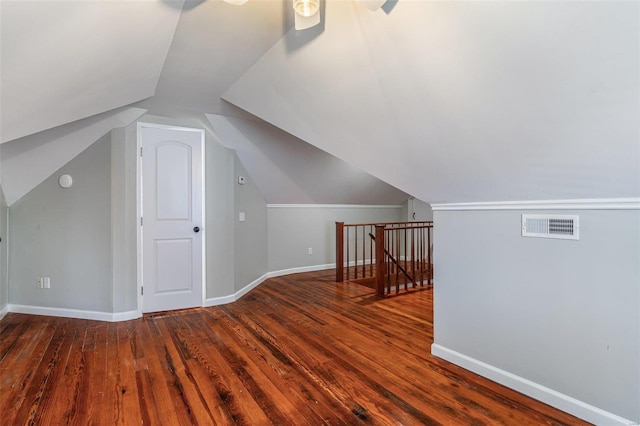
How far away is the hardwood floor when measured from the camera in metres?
1.70

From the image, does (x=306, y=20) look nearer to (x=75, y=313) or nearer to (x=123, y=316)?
(x=123, y=316)

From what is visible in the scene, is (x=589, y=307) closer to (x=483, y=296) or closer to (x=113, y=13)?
(x=483, y=296)

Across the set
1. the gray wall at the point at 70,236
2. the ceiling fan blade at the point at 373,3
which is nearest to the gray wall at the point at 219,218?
the gray wall at the point at 70,236

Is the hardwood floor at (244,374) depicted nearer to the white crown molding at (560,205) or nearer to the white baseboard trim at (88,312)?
the white baseboard trim at (88,312)

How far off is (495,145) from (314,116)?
124 centimetres

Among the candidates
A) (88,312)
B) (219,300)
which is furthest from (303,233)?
(88,312)

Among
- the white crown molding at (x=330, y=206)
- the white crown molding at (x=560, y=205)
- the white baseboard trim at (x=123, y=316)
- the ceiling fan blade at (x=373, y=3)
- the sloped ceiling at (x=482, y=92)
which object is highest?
the ceiling fan blade at (x=373, y=3)

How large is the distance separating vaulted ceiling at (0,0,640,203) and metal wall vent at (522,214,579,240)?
0.43 ft

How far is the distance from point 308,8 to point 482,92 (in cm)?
87

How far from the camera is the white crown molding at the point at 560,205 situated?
149cm

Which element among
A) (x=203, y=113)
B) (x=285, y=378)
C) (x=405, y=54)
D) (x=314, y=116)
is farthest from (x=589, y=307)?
(x=203, y=113)

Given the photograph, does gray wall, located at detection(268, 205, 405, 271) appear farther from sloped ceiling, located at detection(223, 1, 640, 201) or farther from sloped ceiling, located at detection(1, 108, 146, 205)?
sloped ceiling, located at detection(223, 1, 640, 201)

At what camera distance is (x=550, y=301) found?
1.78 meters

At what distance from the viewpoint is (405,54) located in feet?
4.96
